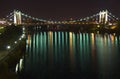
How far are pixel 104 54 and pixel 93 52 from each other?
1.35 m

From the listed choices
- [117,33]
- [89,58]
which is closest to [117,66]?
[89,58]

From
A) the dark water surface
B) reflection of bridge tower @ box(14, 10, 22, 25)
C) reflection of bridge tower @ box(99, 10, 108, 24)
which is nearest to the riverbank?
the dark water surface

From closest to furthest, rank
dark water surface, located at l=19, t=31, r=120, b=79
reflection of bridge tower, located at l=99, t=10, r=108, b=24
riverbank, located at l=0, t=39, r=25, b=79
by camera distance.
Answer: riverbank, located at l=0, t=39, r=25, b=79, dark water surface, located at l=19, t=31, r=120, b=79, reflection of bridge tower, located at l=99, t=10, r=108, b=24

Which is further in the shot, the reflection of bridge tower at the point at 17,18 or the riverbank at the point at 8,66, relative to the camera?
the reflection of bridge tower at the point at 17,18

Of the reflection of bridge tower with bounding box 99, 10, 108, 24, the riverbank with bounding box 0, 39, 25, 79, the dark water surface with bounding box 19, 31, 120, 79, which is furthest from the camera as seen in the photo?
the reflection of bridge tower with bounding box 99, 10, 108, 24

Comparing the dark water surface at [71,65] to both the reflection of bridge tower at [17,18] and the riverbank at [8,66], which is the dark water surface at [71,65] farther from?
the reflection of bridge tower at [17,18]

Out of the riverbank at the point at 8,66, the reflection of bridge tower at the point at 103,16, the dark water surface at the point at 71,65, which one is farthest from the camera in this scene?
the reflection of bridge tower at the point at 103,16

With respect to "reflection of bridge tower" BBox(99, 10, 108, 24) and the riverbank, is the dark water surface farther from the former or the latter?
"reflection of bridge tower" BBox(99, 10, 108, 24)

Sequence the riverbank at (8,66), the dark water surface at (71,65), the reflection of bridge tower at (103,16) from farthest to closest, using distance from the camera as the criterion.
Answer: the reflection of bridge tower at (103,16), the dark water surface at (71,65), the riverbank at (8,66)

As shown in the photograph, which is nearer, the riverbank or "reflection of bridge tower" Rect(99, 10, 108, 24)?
the riverbank

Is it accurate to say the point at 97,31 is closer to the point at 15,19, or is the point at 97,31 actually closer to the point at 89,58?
the point at 15,19

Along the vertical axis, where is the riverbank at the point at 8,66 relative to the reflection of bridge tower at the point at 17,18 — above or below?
below

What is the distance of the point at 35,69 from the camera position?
19.2m

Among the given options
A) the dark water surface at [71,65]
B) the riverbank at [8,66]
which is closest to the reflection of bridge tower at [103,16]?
the dark water surface at [71,65]
